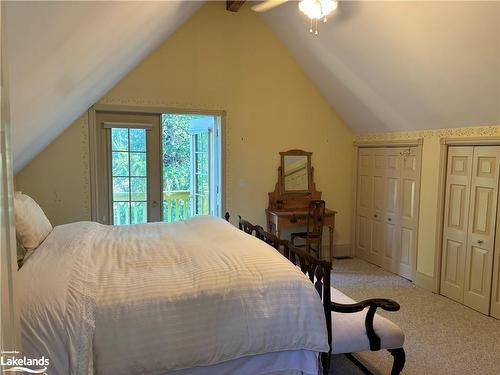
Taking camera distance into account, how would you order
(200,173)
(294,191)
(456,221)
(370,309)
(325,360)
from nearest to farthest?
(325,360) < (370,309) < (456,221) < (294,191) < (200,173)

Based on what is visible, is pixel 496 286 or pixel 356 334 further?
pixel 496 286


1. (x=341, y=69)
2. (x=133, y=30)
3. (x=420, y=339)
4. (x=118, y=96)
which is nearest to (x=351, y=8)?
(x=341, y=69)

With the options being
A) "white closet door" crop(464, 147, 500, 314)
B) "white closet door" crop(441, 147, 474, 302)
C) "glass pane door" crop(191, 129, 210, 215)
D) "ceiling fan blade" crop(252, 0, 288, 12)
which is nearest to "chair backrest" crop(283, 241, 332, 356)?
"white closet door" crop(464, 147, 500, 314)

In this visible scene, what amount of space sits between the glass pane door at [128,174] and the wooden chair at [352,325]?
282cm

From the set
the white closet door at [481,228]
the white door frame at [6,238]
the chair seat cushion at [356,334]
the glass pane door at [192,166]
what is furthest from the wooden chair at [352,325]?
the glass pane door at [192,166]

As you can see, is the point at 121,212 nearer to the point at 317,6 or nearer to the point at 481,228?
the point at 317,6

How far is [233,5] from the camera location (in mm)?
4332

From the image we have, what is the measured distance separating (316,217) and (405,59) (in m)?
2.13

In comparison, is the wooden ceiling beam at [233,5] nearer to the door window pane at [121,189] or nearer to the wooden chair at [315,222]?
the door window pane at [121,189]

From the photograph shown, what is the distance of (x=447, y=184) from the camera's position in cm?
389

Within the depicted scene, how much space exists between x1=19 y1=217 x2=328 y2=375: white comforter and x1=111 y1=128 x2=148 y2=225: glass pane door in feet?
7.21

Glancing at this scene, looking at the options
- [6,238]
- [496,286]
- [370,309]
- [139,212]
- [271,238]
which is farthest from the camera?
[139,212]

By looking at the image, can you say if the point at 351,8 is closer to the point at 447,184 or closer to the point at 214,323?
the point at 447,184

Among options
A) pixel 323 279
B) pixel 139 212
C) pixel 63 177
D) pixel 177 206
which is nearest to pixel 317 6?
pixel 323 279
